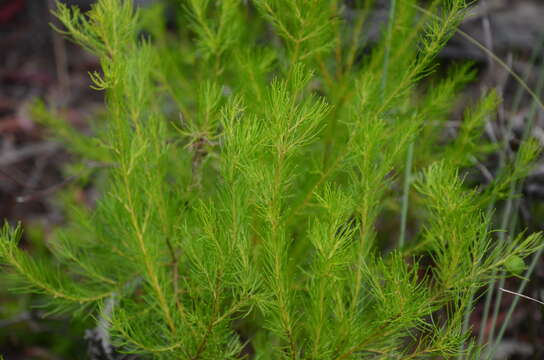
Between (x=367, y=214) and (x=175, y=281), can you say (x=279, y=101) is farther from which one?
(x=175, y=281)

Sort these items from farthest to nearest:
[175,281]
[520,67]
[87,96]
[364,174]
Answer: [87,96], [520,67], [175,281], [364,174]

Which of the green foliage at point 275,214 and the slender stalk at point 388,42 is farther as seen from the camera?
the slender stalk at point 388,42

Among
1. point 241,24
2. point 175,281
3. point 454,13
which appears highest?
point 454,13

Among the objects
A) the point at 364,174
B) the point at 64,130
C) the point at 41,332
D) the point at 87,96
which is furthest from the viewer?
the point at 87,96

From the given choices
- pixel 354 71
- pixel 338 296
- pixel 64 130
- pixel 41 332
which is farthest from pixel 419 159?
pixel 41 332

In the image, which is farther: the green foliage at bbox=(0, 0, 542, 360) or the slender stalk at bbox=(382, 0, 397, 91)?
the slender stalk at bbox=(382, 0, 397, 91)

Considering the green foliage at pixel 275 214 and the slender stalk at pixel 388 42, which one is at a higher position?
the slender stalk at pixel 388 42

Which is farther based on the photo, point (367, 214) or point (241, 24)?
point (241, 24)

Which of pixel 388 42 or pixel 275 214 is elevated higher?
pixel 388 42

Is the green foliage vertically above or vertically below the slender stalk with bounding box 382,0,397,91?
below

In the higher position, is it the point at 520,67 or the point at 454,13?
the point at 454,13

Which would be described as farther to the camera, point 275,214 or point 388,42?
point 388,42
